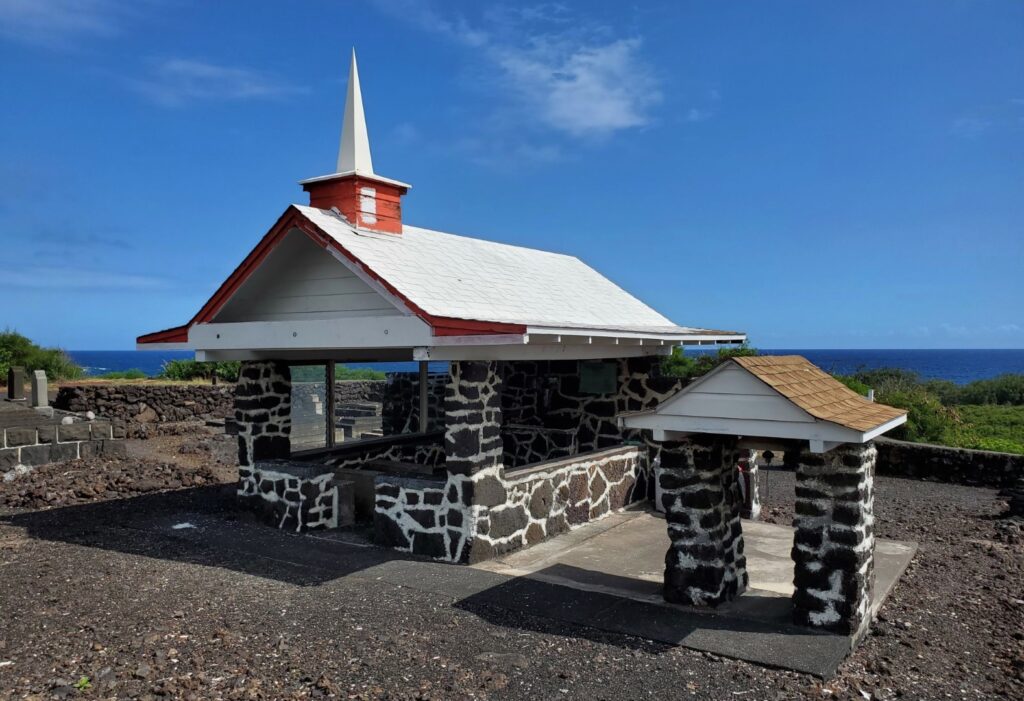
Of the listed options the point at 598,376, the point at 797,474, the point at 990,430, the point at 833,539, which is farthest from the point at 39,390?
the point at 990,430

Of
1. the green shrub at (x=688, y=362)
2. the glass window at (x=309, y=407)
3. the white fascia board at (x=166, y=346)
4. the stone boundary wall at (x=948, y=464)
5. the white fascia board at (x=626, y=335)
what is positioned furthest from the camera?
the green shrub at (x=688, y=362)

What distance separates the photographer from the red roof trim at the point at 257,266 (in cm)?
780

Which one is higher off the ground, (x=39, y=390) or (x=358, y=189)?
(x=358, y=189)

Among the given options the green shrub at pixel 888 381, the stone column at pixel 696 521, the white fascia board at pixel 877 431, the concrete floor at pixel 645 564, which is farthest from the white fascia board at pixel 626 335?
the green shrub at pixel 888 381

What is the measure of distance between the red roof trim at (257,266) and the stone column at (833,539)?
117 inches

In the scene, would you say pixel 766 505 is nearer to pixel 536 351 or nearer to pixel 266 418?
pixel 536 351

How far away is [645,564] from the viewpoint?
845cm

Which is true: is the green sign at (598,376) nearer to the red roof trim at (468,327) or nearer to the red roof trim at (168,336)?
the red roof trim at (468,327)

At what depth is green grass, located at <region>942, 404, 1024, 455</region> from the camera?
54.8 ft

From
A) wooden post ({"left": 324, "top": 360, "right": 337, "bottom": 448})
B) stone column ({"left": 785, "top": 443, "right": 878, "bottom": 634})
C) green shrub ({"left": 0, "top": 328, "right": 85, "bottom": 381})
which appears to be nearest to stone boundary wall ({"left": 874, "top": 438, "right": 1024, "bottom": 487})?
stone column ({"left": 785, "top": 443, "right": 878, "bottom": 634})

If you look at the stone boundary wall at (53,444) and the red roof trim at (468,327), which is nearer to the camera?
the red roof trim at (468,327)

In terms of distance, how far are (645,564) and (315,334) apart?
4.48 m

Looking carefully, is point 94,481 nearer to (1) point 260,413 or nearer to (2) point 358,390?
(1) point 260,413

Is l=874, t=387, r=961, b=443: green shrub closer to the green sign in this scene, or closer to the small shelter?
the green sign
